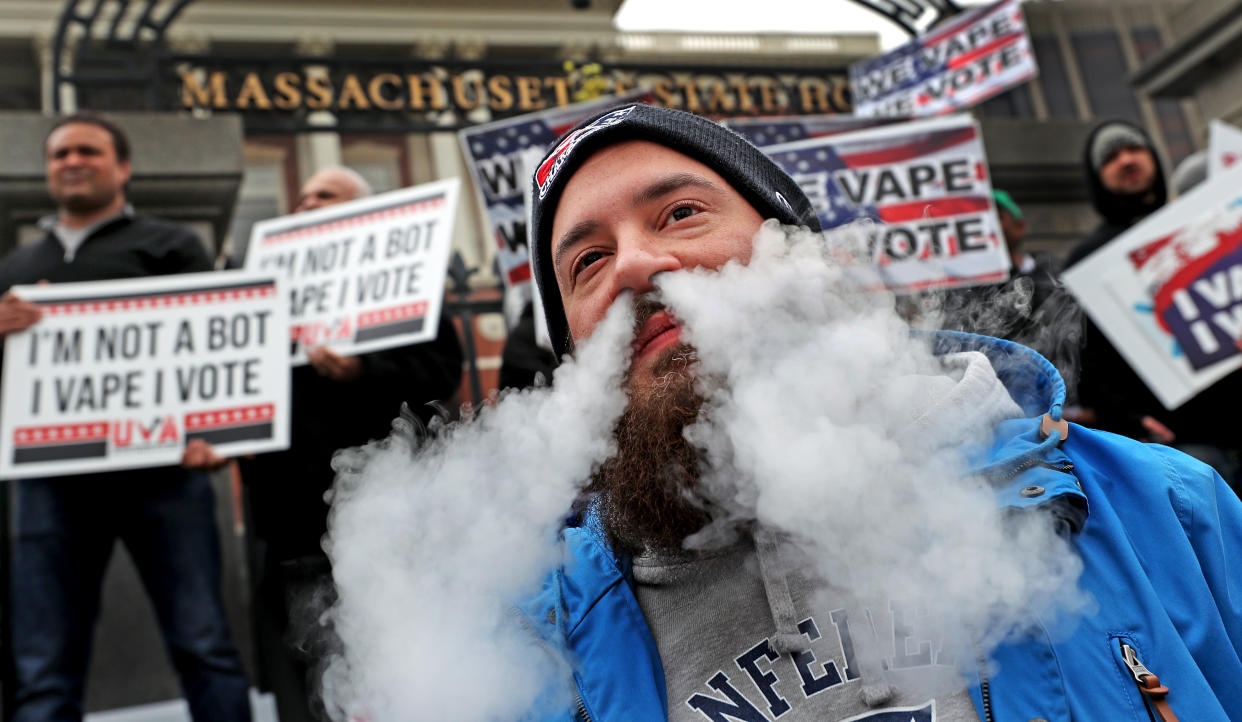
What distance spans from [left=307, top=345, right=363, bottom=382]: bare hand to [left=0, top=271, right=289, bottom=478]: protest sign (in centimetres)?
12

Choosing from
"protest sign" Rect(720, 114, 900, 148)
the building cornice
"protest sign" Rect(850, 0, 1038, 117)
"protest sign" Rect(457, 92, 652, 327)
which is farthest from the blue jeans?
the building cornice

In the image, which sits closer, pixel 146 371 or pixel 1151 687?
pixel 1151 687

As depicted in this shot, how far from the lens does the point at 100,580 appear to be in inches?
130

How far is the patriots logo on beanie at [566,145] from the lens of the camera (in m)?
1.70

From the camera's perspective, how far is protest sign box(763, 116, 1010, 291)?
4.46 m

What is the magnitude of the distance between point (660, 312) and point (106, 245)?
3031 millimetres

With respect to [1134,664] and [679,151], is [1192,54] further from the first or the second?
[1134,664]

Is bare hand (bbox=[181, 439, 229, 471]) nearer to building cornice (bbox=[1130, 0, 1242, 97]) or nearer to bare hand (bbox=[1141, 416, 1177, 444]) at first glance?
bare hand (bbox=[1141, 416, 1177, 444])

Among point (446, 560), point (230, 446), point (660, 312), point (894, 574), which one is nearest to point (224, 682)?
point (230, 446)

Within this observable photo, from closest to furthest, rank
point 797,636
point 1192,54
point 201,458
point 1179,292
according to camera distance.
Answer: point 797,636 < point 201,458 < point 1179,292 < point 1192,54

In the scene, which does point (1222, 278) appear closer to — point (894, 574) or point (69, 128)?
point (894, 574)

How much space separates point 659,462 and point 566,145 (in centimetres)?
63

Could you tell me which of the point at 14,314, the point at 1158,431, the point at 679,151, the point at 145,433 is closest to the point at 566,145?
the point at 679,151

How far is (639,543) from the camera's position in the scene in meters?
1.46
